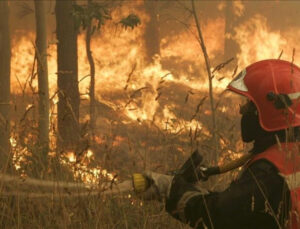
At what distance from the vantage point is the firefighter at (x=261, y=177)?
8.89 feet

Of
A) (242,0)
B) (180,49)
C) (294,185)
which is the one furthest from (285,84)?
(242,0)

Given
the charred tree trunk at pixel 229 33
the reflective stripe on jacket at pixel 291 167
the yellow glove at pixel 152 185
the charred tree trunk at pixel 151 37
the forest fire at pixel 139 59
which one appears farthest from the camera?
the charred tree trunk at pixel 229 33

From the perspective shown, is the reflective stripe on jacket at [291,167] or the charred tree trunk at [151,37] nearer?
the reflective stripe on jacket at [291,167]

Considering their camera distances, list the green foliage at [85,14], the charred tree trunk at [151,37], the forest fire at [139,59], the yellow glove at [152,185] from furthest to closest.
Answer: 1. the charred tree trunk at [151,37]
2. the forest fire at [139,59]
3. the green foliage at [85,14]
4. the yellow glove at [152,185]

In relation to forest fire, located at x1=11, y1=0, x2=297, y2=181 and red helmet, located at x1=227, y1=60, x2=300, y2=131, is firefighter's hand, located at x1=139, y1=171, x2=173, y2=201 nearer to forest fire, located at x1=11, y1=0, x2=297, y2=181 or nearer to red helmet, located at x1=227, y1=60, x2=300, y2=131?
red helmet, located at x1=227, y1=60, x2=300, y2=131

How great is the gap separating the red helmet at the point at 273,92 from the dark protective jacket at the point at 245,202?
198 mm

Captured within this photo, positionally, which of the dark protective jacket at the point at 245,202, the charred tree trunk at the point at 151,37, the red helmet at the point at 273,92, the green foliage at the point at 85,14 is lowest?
the dark protective jacket at the point at 245,202

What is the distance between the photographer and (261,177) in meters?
2.75

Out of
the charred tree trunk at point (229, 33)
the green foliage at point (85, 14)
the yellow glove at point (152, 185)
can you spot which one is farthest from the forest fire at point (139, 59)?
the yellow glove at point (152, 185)

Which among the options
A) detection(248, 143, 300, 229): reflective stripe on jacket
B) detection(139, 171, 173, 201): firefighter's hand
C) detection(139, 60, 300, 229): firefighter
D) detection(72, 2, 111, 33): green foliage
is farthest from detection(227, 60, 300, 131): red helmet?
detection(72, 2, 111, 33): green foliage

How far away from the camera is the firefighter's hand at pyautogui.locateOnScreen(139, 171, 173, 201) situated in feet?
9.48

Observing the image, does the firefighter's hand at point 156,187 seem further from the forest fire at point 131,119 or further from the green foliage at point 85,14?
the green foliage at point 85,14

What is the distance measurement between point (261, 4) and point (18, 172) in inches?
1088

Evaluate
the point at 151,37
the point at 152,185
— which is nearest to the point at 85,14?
the point at 152,185
